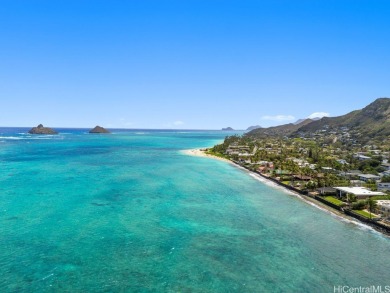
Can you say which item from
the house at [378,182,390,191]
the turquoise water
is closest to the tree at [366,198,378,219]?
the turquoise water

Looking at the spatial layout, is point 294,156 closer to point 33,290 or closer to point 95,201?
point 95,201

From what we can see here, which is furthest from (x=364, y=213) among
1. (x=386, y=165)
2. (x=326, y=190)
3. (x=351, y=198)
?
(x=386, y=165)

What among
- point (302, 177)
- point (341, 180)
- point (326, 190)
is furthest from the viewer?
point (302, 177)

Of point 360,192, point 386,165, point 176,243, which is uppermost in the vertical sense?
point 386,165

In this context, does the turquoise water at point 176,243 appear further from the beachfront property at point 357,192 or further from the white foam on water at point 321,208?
the beachfront property at point 357,192

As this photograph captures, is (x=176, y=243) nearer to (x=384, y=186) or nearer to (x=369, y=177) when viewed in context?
(x=384, y=186)

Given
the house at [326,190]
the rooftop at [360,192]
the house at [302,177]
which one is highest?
the rooftop at [360,192]

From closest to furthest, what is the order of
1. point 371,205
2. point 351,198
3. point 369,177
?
1. point 371,205
2. point 351,198
3. point 369,177

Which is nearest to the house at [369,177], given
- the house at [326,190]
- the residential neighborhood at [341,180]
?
the residential neighborhood at [341,180]
